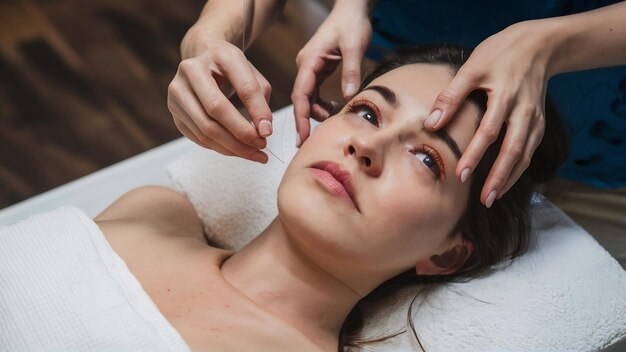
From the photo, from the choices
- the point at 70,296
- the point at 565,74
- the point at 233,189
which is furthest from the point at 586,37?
the point at 70,296

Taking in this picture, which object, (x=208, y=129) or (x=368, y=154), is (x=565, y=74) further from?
(x=208, y=129)

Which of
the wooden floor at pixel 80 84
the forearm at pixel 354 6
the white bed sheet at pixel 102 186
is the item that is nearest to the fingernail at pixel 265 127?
the forearm at pixel 354 6

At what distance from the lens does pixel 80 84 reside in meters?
2.06

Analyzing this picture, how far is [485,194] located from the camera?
90 cm

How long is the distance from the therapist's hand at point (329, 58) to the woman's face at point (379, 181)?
82 millimetres

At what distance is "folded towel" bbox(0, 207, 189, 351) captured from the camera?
0.91 metres

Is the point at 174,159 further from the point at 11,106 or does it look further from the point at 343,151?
the point at 11,106

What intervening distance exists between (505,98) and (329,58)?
1.13 feet

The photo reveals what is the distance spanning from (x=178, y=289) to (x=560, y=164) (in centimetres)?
68

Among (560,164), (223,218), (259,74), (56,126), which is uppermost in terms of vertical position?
(259,74)

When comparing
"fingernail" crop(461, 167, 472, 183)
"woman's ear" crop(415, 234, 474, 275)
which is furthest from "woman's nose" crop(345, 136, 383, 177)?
"woman's ear" crop(415, 234, 474, 275)

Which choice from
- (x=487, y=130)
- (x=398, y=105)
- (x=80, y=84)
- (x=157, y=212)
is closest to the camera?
(x=487, y=130)

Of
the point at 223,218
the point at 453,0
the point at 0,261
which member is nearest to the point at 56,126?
the point at 223,218

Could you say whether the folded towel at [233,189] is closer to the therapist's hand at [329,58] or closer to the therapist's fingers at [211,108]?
the therapist's hand at [329,58]
